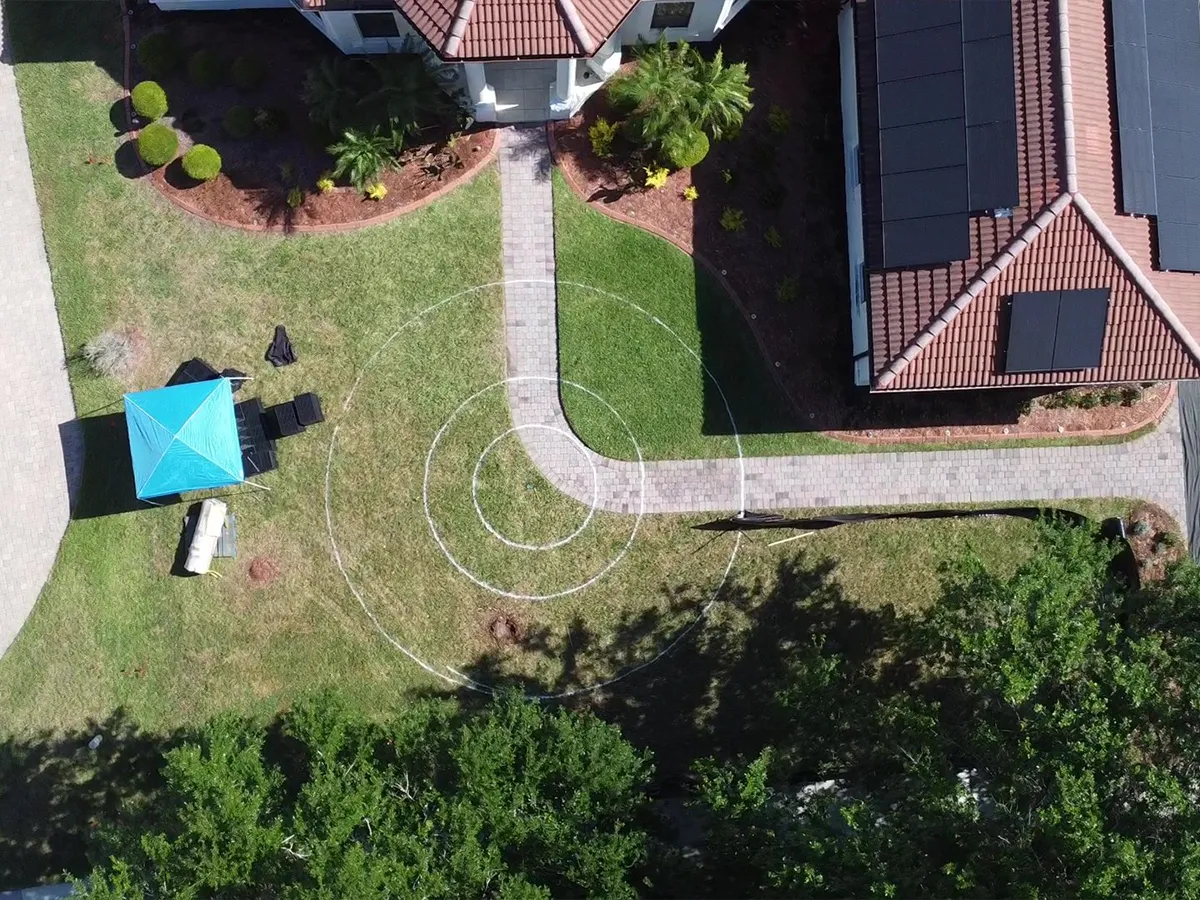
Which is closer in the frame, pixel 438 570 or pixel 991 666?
pixel 991 666

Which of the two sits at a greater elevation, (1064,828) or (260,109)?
(260,109)

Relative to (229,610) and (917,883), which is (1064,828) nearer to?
(917,883)

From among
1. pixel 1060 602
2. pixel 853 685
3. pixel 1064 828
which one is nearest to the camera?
pixel 1064 828

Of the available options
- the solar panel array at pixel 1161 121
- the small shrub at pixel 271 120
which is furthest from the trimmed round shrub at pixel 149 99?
the solar panel array at pixel 1161 121

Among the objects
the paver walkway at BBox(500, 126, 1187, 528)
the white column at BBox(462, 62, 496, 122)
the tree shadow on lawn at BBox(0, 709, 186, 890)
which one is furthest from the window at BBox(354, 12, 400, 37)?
the tree shadow on lawn at BBox(0, 709, 186, 890)

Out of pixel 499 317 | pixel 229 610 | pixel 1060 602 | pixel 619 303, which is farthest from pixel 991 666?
pixel 229 610

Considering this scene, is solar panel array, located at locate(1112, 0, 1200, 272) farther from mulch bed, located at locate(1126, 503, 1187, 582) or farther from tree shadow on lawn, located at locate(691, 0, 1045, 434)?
mulch bed, located at locate(1126, 503, 1187, 582)

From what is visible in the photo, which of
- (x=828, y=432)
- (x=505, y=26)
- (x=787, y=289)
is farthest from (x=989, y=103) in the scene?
(x=505, y=26)

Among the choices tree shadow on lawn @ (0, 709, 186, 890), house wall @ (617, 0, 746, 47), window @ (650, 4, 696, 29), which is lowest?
tree shadow on lawn @ (0, 709, 186, 890)
